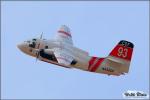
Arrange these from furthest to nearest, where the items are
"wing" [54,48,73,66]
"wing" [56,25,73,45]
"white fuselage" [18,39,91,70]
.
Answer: "wing" [56,25,73,45] → "white fuselage" [18,39,91,70] → "wing" [54,48,73,66]

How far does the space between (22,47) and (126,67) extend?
14720 millimetres

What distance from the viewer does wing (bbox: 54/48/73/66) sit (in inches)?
2458

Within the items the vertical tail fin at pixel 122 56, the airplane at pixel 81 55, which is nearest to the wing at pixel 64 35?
the airplane at pixel 81 55

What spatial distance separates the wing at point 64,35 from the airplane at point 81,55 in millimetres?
4411

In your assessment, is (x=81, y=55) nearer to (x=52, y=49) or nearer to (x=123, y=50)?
(x=52, y=49)

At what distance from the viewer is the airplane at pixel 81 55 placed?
6581cm

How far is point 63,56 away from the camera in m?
64.1

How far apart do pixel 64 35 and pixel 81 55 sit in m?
8.39

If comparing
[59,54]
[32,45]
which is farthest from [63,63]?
[32,45]

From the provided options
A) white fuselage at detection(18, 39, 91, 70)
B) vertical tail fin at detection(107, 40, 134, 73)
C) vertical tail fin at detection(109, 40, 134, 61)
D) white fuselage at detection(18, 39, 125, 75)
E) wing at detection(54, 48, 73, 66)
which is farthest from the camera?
white fuselage at detection(18, 39, 91, 70)

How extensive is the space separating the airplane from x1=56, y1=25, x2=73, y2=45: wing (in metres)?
4.41

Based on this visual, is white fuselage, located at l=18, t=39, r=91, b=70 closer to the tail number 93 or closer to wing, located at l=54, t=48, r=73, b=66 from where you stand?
wing, located at l=54, t=48, r=73, b=66

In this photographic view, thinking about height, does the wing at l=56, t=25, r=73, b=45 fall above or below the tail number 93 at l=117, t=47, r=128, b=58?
above

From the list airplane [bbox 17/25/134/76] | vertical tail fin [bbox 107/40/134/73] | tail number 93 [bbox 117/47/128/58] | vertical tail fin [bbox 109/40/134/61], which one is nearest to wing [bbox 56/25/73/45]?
airplane [bbox 17/25/134/76]
